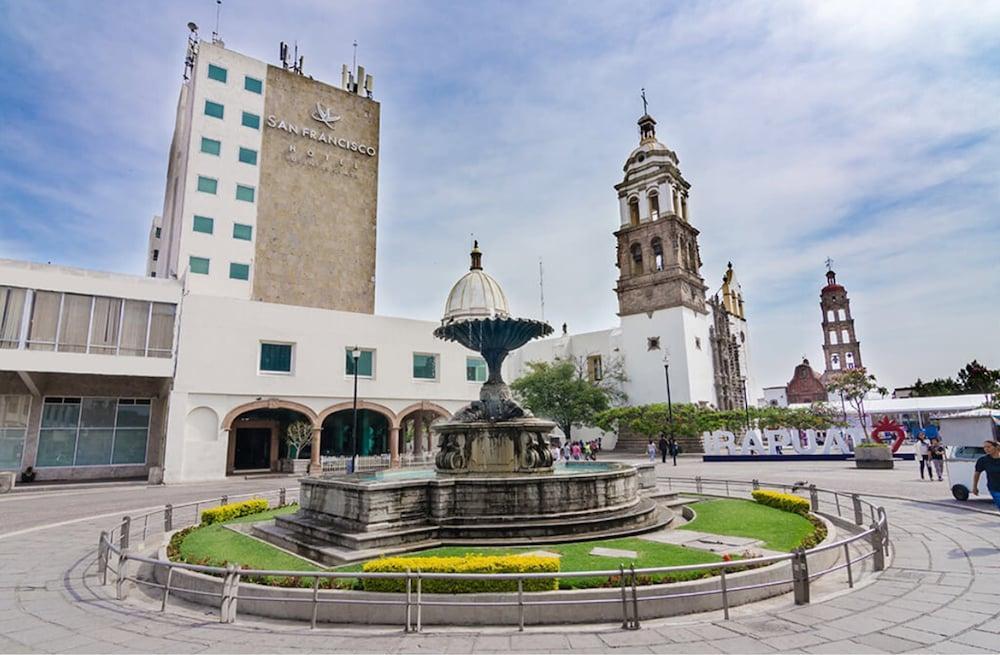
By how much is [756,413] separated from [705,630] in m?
35.8

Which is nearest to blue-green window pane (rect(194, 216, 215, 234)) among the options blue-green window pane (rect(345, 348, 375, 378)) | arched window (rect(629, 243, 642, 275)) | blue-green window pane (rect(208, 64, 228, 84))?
blue-green window pane (rect(208, 64, 228, 84))

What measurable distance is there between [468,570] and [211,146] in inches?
Result: 1275

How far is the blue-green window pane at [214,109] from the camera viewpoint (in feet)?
101

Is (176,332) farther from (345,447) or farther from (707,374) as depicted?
(707,374)

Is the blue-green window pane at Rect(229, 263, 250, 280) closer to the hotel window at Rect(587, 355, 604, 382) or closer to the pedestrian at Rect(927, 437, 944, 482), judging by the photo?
the hotel window at Rect(587, 355, 604, 382)

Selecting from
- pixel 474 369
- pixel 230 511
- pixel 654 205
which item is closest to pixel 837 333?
pixel 654 205

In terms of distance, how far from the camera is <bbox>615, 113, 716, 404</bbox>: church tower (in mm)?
41844

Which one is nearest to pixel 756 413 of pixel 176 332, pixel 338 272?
pixel 338 272

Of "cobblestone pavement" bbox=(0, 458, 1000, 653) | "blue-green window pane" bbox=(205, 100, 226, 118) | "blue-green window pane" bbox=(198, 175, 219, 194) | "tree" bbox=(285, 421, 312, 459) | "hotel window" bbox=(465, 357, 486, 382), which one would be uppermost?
"blue-green window pane" bbox=(205, 100, 226, 118)

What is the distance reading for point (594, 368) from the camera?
4753 cm

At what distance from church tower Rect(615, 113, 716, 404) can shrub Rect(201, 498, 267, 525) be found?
33.0 m

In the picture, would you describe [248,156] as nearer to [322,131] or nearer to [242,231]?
[242,231]

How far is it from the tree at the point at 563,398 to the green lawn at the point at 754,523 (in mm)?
27385

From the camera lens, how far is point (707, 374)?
4400cm
